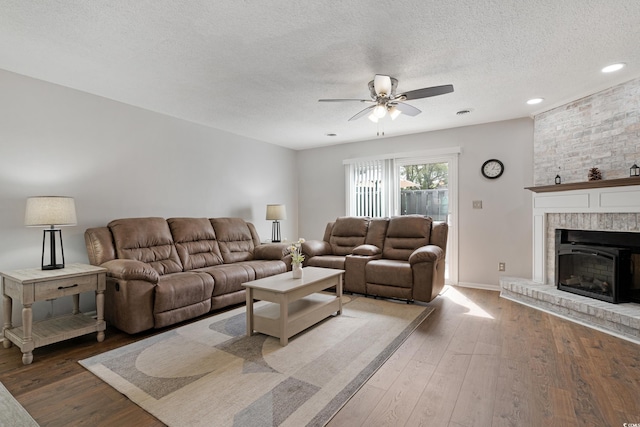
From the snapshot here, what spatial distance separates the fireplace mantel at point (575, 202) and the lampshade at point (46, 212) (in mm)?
5304

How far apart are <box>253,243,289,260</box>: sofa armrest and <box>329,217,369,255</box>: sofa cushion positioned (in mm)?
967

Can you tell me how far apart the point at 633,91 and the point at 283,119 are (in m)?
3.94

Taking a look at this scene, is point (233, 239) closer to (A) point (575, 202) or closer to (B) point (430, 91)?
(B) point (430, 91)

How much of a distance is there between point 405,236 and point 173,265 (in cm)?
318

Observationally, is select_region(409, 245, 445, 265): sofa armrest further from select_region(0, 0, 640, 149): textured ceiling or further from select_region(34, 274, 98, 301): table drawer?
select_region(34, 274, 98, 301): table drawer

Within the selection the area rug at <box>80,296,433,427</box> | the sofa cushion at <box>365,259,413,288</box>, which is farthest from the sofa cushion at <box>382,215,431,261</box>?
the area rug at <box>80,296,433,427</box>

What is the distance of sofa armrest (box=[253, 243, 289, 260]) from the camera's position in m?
4.43

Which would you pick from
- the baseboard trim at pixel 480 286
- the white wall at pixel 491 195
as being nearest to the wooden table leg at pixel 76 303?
the white wall at pixel 491 195

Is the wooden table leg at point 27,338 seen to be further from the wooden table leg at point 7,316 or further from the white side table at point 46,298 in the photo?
the wooden table leg at point 7,316

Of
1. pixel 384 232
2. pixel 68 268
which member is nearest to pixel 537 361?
pixel 384 232

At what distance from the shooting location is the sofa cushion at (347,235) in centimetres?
502

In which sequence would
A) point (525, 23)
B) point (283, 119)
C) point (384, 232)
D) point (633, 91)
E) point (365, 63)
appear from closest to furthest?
point (525, 23)
point (365, 63)
point (633, 91)
point (283, 119)
point (384, 232)

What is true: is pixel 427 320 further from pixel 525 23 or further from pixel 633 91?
pixel 633 91

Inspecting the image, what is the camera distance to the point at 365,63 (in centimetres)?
275
